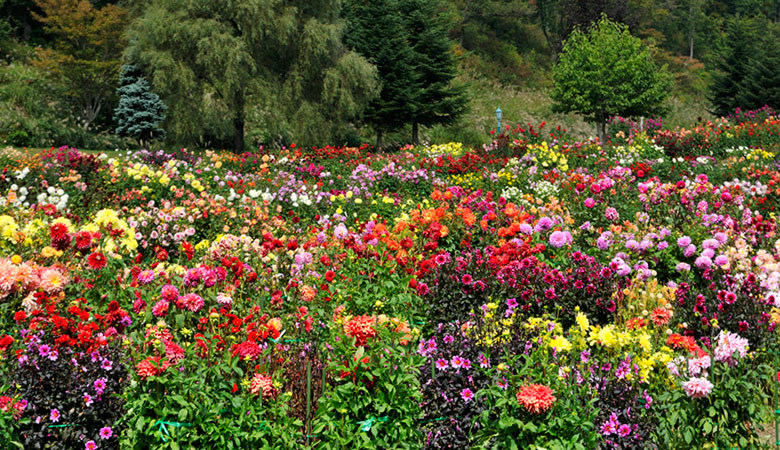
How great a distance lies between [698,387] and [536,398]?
0.80 m

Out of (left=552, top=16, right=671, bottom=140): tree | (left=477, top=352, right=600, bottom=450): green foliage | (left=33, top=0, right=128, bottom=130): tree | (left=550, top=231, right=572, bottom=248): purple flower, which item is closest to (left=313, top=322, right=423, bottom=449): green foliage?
(left=477, top=352, right=600, bottom=450): green foliage

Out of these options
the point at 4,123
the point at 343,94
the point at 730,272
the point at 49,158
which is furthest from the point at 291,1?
the point at 730,272

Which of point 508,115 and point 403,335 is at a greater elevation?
point 403,335

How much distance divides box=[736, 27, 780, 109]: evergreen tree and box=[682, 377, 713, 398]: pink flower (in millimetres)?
29120

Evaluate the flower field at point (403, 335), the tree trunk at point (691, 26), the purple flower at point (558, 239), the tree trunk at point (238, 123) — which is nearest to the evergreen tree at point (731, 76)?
the tree trunk at point (238, 123)

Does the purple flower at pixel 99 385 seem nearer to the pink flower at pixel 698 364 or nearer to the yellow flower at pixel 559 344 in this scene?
the yellow flower at pixel 559 344

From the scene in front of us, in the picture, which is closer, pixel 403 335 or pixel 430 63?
pixel 403 335

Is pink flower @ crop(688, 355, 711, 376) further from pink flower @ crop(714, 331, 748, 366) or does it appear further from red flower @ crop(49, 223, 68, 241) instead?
red flower @ crop(49, 223, 68, 241)

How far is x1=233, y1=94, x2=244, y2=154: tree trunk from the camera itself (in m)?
20.1

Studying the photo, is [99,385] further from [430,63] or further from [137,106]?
[137,106]

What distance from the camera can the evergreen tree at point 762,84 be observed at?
27.2m

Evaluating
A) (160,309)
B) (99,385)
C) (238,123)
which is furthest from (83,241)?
(238,123)

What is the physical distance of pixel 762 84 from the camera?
2761 cm

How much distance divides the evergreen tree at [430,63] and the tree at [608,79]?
4.06 metres
